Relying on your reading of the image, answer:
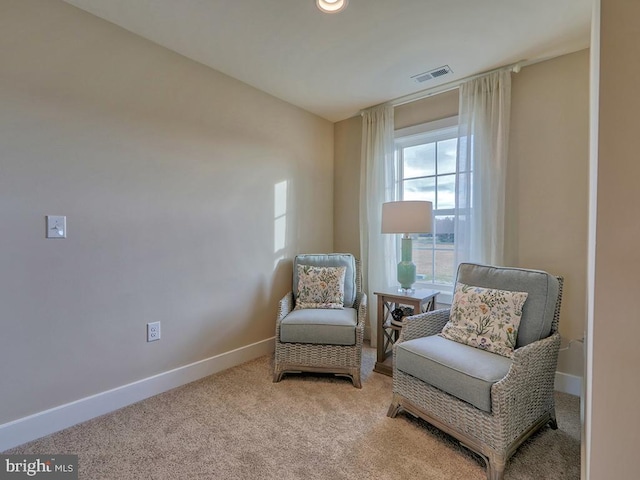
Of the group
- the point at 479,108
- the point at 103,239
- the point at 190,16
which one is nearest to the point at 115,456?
the point at 103,239

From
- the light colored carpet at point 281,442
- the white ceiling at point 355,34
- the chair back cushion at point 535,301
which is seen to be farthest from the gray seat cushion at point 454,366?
the white ceiling at point 355,34

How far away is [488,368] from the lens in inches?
58.1

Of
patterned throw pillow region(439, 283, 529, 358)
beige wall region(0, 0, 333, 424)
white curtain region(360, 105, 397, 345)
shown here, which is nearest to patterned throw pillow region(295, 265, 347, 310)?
beige wall region(0, 0, 333, 424)

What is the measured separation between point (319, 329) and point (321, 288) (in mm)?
490

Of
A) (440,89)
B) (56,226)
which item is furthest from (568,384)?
(56,226)

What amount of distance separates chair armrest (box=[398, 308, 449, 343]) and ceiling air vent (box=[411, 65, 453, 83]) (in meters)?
1.81

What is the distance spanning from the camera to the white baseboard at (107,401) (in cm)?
161

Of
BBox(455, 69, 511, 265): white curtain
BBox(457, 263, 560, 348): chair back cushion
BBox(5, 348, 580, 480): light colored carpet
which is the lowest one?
BBox(5, 348, 580, 480): light colored carpet

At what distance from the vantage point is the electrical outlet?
82.8 inches

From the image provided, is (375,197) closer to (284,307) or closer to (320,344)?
(284,307)

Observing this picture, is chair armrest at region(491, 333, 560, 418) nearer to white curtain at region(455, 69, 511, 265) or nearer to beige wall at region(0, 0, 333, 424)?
white curtain at region(455, 69, 511, 265)

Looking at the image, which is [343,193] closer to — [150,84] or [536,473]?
[150,84]

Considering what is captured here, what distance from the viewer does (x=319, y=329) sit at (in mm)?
2248

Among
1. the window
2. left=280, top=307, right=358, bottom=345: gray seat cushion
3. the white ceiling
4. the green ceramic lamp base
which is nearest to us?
the white ceiling
